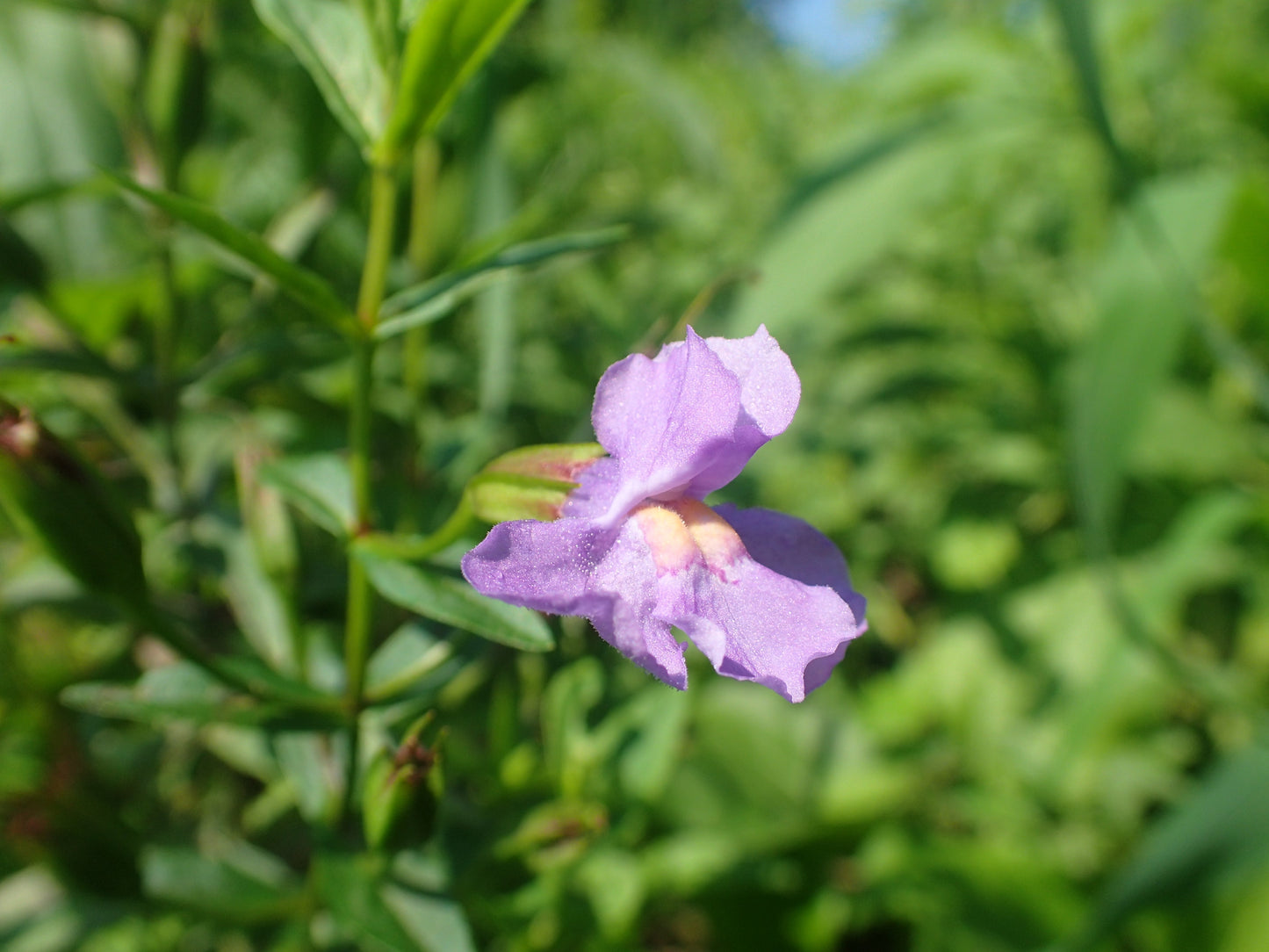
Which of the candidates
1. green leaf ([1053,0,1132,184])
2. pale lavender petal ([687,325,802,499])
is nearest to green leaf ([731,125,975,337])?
green leaf ([1053,0,1132,184])

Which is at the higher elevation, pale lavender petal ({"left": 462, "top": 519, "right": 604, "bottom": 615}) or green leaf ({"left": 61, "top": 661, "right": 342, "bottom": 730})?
pale lavender petal ({"left": 462, "top": 519, "right": 604, "bottom": 615})

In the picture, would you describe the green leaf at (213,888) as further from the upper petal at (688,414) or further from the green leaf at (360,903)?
the upper petal at (688,414)

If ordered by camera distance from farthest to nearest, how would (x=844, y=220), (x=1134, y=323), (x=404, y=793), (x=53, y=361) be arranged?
(x=844, y=220) < (x=1134, y=323) < (x=53, y=361) < (x=404, y=793)

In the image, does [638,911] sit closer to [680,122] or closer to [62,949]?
[62,949]

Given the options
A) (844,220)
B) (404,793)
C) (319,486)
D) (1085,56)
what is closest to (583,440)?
(319,486)

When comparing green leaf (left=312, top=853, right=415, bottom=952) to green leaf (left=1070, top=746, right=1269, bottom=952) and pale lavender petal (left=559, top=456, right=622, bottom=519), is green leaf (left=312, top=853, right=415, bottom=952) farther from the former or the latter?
green leaf (left=1070, top=746, right=1269, bottom=952)

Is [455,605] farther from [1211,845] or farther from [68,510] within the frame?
[1211,845]
